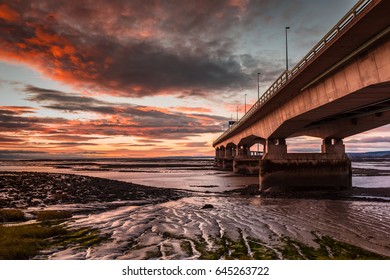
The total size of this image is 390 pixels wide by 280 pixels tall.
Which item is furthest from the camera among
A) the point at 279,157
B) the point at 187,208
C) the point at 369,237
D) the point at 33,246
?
the point at 279,157

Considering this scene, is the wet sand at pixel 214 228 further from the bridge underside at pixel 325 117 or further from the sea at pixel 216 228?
the bridge underside at pixel 325 117

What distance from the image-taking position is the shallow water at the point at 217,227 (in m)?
9.38

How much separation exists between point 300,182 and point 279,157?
3324 mm

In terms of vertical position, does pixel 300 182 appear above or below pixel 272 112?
below

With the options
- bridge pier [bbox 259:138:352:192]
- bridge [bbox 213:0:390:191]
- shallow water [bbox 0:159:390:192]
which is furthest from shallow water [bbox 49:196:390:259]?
shallow water [bbox 0:159:390:192]

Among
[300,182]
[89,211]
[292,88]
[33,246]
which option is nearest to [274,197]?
[300,182]

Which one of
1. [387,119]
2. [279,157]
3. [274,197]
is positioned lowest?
[274,197]

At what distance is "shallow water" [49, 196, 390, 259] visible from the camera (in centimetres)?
938

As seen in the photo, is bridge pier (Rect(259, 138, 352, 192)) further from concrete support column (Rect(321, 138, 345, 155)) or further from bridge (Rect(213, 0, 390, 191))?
concrete support column (Rect(321, 138, 345, 155))

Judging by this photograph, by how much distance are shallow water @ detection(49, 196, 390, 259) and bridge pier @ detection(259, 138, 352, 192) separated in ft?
33.1

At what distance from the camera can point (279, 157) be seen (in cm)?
3161

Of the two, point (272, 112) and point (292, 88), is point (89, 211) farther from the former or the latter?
point (272, 112)
